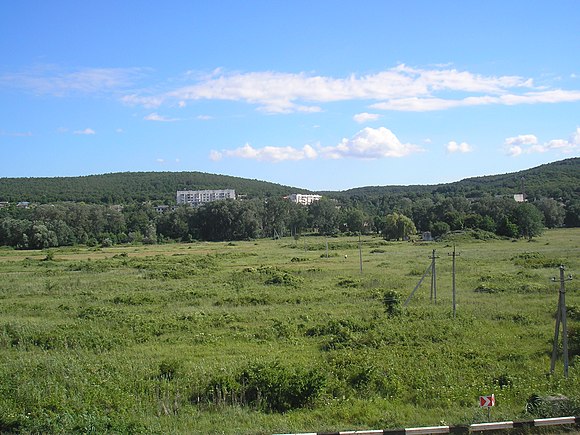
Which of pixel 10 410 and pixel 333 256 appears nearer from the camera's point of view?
pixel 10 410

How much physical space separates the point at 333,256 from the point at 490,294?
31348mm

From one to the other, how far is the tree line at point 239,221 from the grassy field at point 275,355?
56.0 metres

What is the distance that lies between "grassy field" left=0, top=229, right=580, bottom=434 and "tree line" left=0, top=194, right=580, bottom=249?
184 ft

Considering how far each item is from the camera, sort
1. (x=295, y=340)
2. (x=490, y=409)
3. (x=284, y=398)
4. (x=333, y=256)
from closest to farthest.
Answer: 1. (x=490, y=409)
2. (x=284, y=398)
3. (x=295, y=340)
4. (x=333, y=256)

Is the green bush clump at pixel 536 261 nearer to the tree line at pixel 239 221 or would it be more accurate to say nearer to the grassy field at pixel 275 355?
the grassy field at pixel 275 355

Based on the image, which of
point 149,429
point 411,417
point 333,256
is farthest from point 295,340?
point 333,256

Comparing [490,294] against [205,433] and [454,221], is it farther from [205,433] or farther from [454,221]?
[454,221]

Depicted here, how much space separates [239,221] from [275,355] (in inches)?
3615

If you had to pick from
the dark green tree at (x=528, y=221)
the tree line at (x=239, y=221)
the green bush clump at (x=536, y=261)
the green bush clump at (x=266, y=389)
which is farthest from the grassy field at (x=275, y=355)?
the tree line at (x=239, y=221)

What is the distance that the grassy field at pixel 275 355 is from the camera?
35.1 feet

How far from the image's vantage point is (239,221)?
107688mm

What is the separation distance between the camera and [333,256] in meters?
59.0

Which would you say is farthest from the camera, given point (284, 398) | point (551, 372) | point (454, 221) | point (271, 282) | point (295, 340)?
point (454, 221)

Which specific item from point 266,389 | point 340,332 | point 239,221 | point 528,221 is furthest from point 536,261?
Answer: point 239,221
